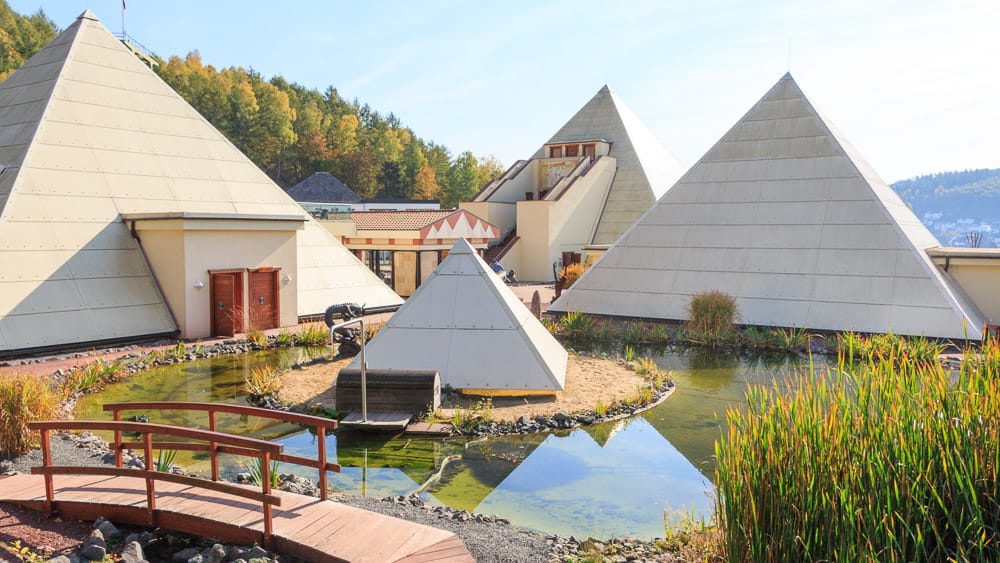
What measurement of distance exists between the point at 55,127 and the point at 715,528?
20.4m

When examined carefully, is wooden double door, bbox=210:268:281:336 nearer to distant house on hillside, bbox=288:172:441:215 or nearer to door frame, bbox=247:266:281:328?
door frame, bbox=247:266:281:328

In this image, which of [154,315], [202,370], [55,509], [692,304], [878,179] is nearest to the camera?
[55,509]

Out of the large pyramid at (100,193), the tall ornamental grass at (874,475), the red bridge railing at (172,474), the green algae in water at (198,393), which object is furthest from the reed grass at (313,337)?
the tall ornamental grass at (874,475)

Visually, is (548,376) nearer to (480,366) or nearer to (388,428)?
(480,366)

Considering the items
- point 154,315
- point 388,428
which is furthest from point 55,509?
point 154,315

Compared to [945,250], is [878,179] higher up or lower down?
higher up

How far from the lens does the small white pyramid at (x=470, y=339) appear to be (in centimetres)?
1289

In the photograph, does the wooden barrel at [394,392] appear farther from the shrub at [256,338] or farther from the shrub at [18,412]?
the shrub at [256,338]

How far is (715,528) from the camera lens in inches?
242

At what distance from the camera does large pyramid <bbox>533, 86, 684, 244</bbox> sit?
40812 mm

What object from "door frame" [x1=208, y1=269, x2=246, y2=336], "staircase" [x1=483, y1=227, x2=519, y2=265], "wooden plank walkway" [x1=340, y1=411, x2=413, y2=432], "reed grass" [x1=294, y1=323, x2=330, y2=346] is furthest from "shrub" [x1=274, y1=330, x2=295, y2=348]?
"staircase" [x1=483, y1=227, x2=519, y2=265]

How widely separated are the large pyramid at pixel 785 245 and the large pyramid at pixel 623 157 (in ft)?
54.3

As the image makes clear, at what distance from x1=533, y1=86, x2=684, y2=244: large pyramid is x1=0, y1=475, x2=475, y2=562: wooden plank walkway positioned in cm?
3444

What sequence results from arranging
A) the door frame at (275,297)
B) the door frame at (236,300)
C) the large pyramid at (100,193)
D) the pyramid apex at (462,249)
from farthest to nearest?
the door frame at (275,297) < the door frame at (236,300) < the large pyramid at (100,193) < the pyramid apex at (462,249)
